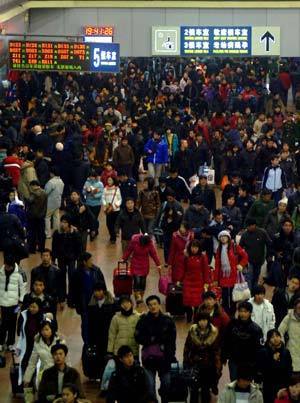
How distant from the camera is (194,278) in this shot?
18.5 metres

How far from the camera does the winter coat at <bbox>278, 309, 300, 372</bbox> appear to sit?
51.4 ft

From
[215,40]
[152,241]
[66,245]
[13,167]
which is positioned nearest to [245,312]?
[152,241]

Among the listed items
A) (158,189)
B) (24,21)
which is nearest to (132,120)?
(24,21)

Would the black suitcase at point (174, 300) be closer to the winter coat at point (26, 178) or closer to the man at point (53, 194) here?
the man at point (53, 194)

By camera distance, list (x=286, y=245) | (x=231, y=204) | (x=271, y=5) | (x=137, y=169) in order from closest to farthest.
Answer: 1. (x=286, y=245)
2. (x=231, y=204)
3. (x=137, y=169)
4. (x=271, y=5)

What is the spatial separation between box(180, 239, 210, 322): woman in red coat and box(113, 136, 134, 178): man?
30.1ft

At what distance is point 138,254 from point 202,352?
171 inches

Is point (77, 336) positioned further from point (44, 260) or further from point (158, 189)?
point (158, 189)

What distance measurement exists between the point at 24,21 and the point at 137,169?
7960 mm

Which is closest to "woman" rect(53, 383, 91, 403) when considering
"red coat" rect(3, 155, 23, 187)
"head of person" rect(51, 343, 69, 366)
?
"head of person" rect(51, 343, 69, 366)

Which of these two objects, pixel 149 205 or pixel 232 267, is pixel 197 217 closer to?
pixel 149 205

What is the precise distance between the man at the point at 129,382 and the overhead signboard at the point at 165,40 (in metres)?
22.9

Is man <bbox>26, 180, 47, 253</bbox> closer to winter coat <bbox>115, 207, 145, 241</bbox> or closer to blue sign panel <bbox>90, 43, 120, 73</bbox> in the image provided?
winter coat <bbox>115, 207, 145, 241</bbox>

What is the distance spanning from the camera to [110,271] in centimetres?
2186
